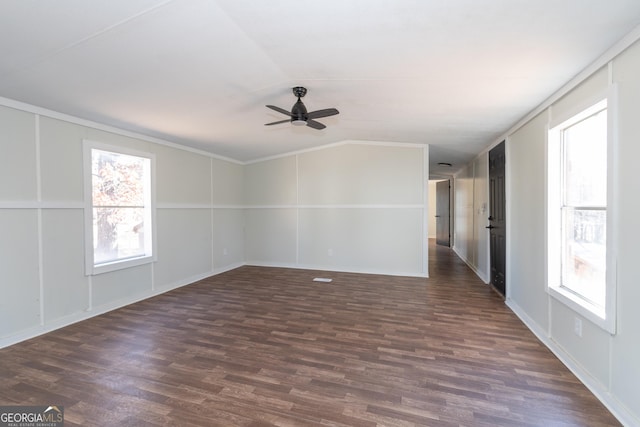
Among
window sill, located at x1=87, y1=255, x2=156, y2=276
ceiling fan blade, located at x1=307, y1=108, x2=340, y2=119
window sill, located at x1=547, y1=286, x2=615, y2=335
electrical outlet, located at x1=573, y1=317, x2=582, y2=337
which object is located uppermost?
ceiling fan blade, located at x1=307, y1=108, x2=340, y2=119

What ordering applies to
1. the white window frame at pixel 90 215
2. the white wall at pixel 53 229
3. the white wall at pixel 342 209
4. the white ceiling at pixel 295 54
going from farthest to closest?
the white wall at pixel 342 209 < the white window frame at pixel 90 215 < the white wall at pixel 53 229 < the white ceiling at pixel 295 54

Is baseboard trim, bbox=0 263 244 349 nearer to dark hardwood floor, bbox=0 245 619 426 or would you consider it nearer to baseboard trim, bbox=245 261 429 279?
dark hardwood floor, bbox=0 245 619 426

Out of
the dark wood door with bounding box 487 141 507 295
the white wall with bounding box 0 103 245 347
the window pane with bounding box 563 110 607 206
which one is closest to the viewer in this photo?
the window pane with bounding box 563 110 607 206

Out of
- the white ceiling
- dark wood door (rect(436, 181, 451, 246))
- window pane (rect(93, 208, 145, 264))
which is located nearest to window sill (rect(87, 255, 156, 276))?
window pane (rect(93, 208, 145, 264))

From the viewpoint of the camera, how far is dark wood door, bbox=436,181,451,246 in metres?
10.6

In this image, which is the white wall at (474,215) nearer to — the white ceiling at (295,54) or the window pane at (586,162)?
the white ceiling at (295,54)

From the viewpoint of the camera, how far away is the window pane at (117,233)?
3.98 m

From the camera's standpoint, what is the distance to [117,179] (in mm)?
4254

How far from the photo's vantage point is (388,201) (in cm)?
609

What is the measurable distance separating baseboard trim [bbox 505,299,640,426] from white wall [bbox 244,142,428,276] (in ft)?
9.12

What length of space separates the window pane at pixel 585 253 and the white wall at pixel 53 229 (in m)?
5.22

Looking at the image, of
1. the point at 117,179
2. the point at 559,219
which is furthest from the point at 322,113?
the point at 117,179

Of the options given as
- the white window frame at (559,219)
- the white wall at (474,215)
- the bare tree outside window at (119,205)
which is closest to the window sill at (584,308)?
the white window frame at (559,219)

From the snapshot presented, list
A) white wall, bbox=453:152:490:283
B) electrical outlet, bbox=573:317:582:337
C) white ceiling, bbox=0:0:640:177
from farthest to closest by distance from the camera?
white wall, bbox=453:152:490:283 < electrical outlet, bbox=573:317:582:337 < white ceiling, bbox=0:0:640:177
